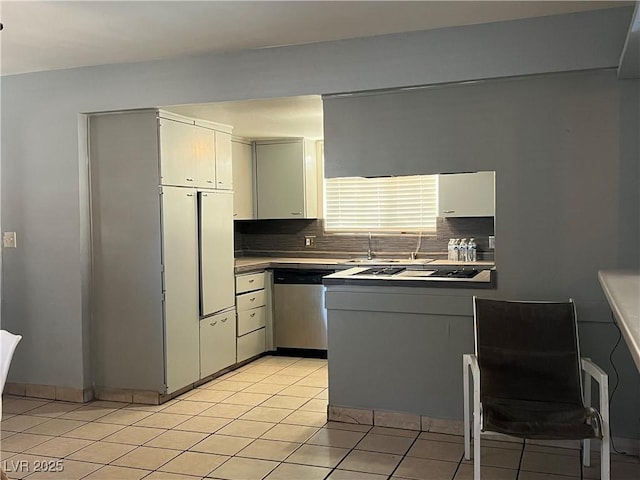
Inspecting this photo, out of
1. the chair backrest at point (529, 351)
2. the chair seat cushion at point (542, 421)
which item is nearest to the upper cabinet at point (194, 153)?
the chair backrest at point (529, 351)

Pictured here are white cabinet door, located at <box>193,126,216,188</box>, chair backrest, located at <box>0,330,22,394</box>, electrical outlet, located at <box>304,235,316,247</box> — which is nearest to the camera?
chair backrest, located at <box>0,330,22,394</box>

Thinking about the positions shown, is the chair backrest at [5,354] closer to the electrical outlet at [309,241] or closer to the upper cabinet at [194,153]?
the upper cabinet at [194,153]

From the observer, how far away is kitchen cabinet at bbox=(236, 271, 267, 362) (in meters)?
5.65

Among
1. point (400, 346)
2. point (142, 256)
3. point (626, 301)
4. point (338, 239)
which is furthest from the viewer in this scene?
point (338, 239)

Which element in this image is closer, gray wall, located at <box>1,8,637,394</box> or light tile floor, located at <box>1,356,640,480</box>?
light tile floor, located at <box>1,356,640,480</box>

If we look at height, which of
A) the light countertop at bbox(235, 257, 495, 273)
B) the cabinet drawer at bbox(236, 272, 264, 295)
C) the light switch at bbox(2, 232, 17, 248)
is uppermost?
the light switch at bbox(2, 232, 17, 248)

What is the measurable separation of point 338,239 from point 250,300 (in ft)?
3.94

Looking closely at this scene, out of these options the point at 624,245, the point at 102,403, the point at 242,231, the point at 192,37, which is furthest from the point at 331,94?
the point at 242,231

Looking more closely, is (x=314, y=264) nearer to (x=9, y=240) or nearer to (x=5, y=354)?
(x=9, y=240)

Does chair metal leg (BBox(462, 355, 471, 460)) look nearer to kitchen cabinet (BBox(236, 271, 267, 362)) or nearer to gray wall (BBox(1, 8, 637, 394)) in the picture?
gray wall (BBox(1, 8, 637, 394))

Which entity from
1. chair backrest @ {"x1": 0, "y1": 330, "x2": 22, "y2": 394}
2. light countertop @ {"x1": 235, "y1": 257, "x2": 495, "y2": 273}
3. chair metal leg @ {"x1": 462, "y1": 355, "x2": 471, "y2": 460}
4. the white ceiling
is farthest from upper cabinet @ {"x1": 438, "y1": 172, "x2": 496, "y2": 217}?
chair backrest @ {"x1": 0, "y1": 330, "x2": 22, "y2": 394}

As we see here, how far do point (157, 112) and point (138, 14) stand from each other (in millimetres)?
1174

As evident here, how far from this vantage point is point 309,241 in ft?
21.9

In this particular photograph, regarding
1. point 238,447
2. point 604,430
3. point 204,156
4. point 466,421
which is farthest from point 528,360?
point 204,156
